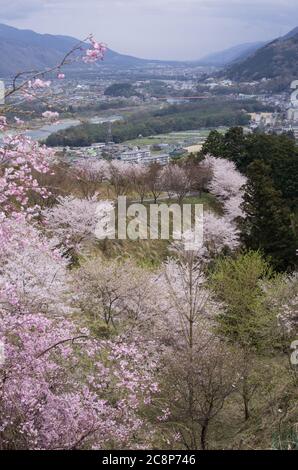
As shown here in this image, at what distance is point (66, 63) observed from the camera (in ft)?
16.6

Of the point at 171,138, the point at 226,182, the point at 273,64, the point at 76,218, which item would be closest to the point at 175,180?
the point at 226,182

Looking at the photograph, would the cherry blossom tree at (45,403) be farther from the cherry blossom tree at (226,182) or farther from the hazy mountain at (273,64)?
the hazy mountain at (273,64)

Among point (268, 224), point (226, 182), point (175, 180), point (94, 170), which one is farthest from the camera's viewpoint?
point (94, 170)

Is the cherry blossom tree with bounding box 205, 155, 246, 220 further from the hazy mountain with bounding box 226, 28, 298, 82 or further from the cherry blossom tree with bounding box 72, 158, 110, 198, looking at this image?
the hazy mountain with bounding box 226, 28, 298, 82

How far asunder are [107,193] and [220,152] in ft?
29.9

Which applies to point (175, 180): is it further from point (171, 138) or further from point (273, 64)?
point (273, 64)

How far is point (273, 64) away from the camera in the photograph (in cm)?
13338

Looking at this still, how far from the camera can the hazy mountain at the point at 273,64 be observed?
126500 millimetres

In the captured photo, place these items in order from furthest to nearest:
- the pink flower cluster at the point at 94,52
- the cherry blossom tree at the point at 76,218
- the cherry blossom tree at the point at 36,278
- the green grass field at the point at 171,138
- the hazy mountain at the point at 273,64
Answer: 1. the hazy mountain at the point at 273,64
2. the green grass field at the point at 171,138
3. the cherry blossom tree at the point at 76,218
4. the cherry blossom tree at the point at 36,278
5. the pink flower cluster at the point at 94,52

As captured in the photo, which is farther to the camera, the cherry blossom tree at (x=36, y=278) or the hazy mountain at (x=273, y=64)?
the hazy mountain at (x=273, y=64)

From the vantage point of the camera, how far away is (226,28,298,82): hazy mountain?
126500 millimetres

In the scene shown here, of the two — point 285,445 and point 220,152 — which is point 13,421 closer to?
point 285,445

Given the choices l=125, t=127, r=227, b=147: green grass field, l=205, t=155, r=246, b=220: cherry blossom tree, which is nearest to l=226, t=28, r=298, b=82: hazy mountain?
l=125, t=127, r=227, b=147: green grass field

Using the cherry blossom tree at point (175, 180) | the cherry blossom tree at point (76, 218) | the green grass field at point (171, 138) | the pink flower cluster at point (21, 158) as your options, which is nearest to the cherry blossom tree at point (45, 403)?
the pink flower cluster at point (21, 158)
